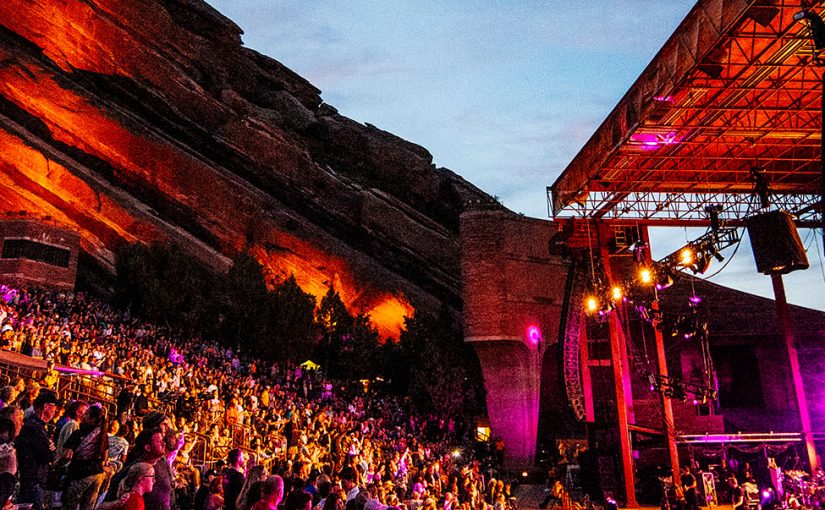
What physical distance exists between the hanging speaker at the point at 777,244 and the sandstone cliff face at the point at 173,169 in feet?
76.2

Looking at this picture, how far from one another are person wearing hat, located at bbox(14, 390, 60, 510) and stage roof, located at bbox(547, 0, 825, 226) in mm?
10552

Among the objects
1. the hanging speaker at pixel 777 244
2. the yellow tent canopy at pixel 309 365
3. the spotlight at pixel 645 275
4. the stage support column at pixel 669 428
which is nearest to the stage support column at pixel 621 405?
the stage support column at pixel 669 428

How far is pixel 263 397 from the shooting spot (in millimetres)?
18703

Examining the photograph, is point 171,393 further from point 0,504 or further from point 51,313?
point 0,504

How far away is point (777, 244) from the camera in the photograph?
41.9ft

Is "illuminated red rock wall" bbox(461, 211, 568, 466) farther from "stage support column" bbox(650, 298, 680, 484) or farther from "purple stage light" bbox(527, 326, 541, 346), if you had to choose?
"stage support column" bbox(650, 298, 680, 484)

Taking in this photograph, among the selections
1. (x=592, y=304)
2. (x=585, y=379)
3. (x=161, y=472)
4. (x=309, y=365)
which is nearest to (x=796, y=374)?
(x=585, y=379)

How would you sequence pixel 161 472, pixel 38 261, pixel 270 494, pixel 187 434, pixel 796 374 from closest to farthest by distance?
pixel 270 494 < pixel 161 472 < pixel 187 434 < pixel 796 374 < pixel 38 261

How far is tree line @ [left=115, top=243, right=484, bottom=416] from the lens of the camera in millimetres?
30906

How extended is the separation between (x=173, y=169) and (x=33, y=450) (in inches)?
1329

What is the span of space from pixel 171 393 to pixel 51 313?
8.60m

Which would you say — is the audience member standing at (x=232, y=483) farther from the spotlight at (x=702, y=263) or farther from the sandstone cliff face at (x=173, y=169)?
the sandstone cliff face at (x=173, y=169)

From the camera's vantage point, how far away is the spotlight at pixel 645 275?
692 inches

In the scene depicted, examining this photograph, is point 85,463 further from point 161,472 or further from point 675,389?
point 675,389
